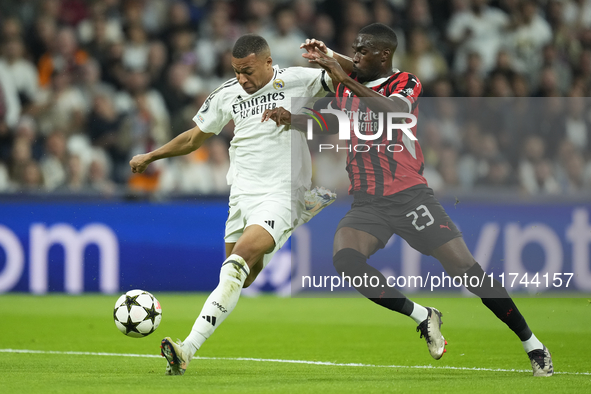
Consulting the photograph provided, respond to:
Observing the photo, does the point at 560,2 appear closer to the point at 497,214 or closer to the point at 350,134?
the point at 497,214

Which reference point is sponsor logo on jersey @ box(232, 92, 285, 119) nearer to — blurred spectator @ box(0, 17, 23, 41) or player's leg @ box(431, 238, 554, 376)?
player's leg @ box(431, 238, 554, 376)

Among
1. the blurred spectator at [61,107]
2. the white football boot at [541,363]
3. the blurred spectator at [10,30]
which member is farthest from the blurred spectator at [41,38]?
the white football boot at [541,363]

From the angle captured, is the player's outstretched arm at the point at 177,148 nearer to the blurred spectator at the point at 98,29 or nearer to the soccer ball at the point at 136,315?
the soccer ball at the point at 136,315

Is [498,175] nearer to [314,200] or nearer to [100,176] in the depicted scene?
[100,176]

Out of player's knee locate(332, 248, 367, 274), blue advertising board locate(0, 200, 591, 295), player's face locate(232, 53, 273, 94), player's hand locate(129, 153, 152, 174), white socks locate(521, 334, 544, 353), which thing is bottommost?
blue advertising board locate(0, 200, 591, 295)

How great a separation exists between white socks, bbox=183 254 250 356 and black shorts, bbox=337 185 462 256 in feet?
2.68

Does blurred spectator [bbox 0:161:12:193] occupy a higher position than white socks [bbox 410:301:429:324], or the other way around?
white socks [bbox 410:301:429:324]

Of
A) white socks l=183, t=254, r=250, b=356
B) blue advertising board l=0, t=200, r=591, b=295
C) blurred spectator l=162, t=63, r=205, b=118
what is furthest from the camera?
blurred spectator l=162, t=63, r=205, b=118

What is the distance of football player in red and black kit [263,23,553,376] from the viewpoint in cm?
560

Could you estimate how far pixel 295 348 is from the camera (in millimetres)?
7254

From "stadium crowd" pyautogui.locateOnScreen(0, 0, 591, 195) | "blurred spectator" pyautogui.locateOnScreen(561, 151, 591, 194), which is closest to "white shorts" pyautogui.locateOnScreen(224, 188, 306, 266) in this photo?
"stadium crowd" pyautogui.locateOnScreen(0, 0, 591, 195)

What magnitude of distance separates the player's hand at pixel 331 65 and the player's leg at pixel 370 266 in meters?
0.97

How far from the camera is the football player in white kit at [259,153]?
5.84 metres

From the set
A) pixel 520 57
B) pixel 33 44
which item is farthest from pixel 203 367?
pixel 520 57
